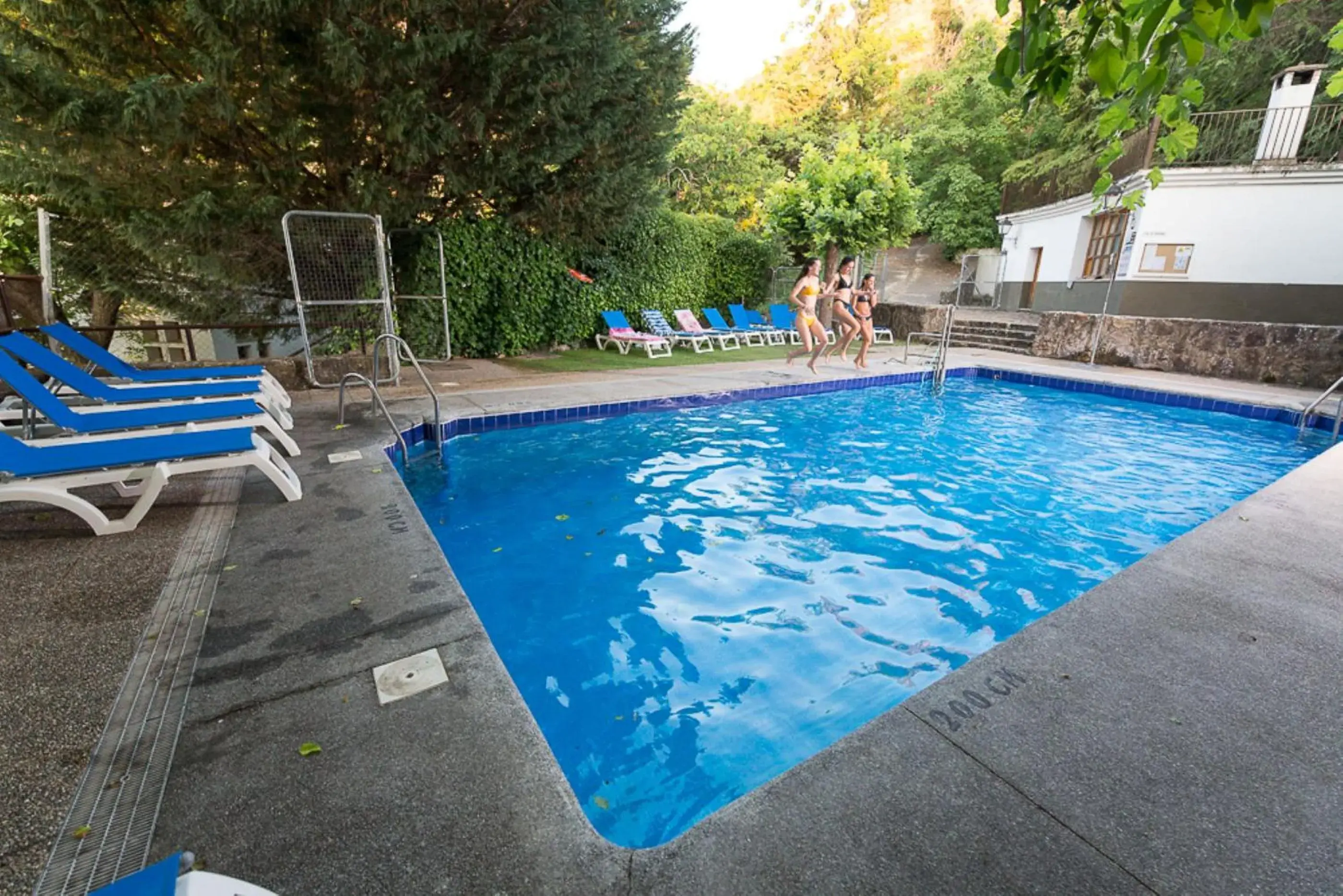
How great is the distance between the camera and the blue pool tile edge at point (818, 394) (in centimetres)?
638

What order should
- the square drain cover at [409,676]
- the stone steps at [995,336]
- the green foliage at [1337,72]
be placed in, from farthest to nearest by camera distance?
1. the stone steps at [995,336]
2. the square drain cover at [409,676]
3. the green foliage at [1337,72]

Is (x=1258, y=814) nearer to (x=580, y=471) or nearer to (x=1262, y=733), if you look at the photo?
(x=1262, y=733)

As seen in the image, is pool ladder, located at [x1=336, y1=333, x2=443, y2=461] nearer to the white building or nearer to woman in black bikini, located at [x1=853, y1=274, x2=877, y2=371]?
woman in black bikini, located at [x1=853, y1=274, x2=877, y2=371]

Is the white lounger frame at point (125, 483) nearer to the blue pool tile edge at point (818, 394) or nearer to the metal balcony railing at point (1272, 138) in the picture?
the blue pool tile edge at point (818, 394)

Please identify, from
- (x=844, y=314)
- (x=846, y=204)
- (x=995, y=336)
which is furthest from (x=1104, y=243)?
(x=844, y=314)

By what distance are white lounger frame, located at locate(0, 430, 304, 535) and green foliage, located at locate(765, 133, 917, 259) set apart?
12.7 m

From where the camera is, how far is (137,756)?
67.2 inches

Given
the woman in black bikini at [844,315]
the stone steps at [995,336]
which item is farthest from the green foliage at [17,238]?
A: the stone steps at [995,336]

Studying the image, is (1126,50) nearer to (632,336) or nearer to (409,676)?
(409,676)

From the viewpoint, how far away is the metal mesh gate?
7094mm

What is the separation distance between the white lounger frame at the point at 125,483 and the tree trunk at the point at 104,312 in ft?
20.1

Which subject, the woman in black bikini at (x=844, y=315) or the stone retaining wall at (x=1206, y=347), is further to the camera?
the woman in black bikini at (x=844, y=315)

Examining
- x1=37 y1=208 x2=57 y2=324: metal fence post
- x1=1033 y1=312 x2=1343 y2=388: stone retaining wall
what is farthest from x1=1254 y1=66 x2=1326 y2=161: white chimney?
x1=37 y1=208 x2=57 y2=324: metal fence post

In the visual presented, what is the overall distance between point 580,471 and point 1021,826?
14.4 ft
